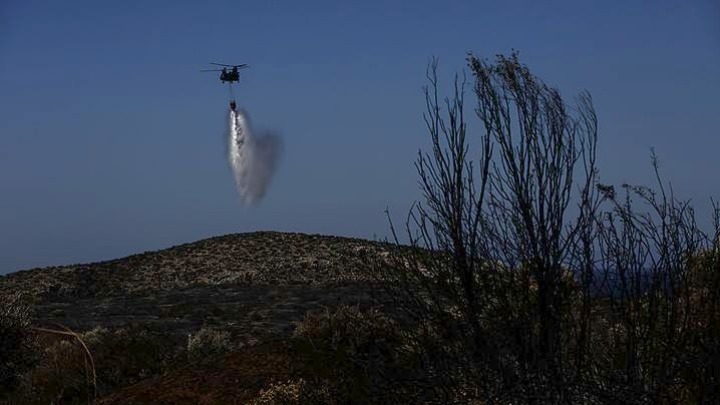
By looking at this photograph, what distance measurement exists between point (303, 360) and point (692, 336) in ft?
22.3

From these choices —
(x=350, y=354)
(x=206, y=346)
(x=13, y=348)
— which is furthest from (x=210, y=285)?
(x=350, y=354)

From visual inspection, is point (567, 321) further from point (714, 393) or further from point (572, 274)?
point (714, 393)

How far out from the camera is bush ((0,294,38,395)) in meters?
16.9

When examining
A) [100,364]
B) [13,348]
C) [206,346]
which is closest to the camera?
[13,348]

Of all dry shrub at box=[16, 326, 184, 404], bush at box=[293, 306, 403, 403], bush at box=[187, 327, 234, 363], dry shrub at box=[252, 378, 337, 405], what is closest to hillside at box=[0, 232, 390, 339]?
bush at box=[187, 327, 234, 363]

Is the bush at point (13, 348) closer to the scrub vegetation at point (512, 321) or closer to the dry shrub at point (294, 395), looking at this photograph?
the scrub vegetation at point (512, 321)

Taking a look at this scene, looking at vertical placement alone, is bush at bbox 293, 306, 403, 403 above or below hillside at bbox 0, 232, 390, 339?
below

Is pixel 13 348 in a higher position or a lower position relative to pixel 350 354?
higher

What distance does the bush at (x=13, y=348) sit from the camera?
1689 cm

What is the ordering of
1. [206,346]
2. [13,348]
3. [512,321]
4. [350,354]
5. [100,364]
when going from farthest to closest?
[206,346]
[100,364]
[13,348]
[350,354]
[512,321]

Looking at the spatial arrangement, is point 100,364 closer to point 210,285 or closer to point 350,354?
point 350,354

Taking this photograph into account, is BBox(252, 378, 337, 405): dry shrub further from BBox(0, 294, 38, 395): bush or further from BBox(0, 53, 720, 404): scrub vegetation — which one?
BBox(0, 294, 38, 395): bush

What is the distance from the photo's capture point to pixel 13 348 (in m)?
17.3

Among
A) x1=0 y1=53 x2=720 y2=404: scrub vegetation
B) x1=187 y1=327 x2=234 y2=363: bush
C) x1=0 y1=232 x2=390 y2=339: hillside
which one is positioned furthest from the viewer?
x1=0 y1=232 x2=390 y2=339: hillside
